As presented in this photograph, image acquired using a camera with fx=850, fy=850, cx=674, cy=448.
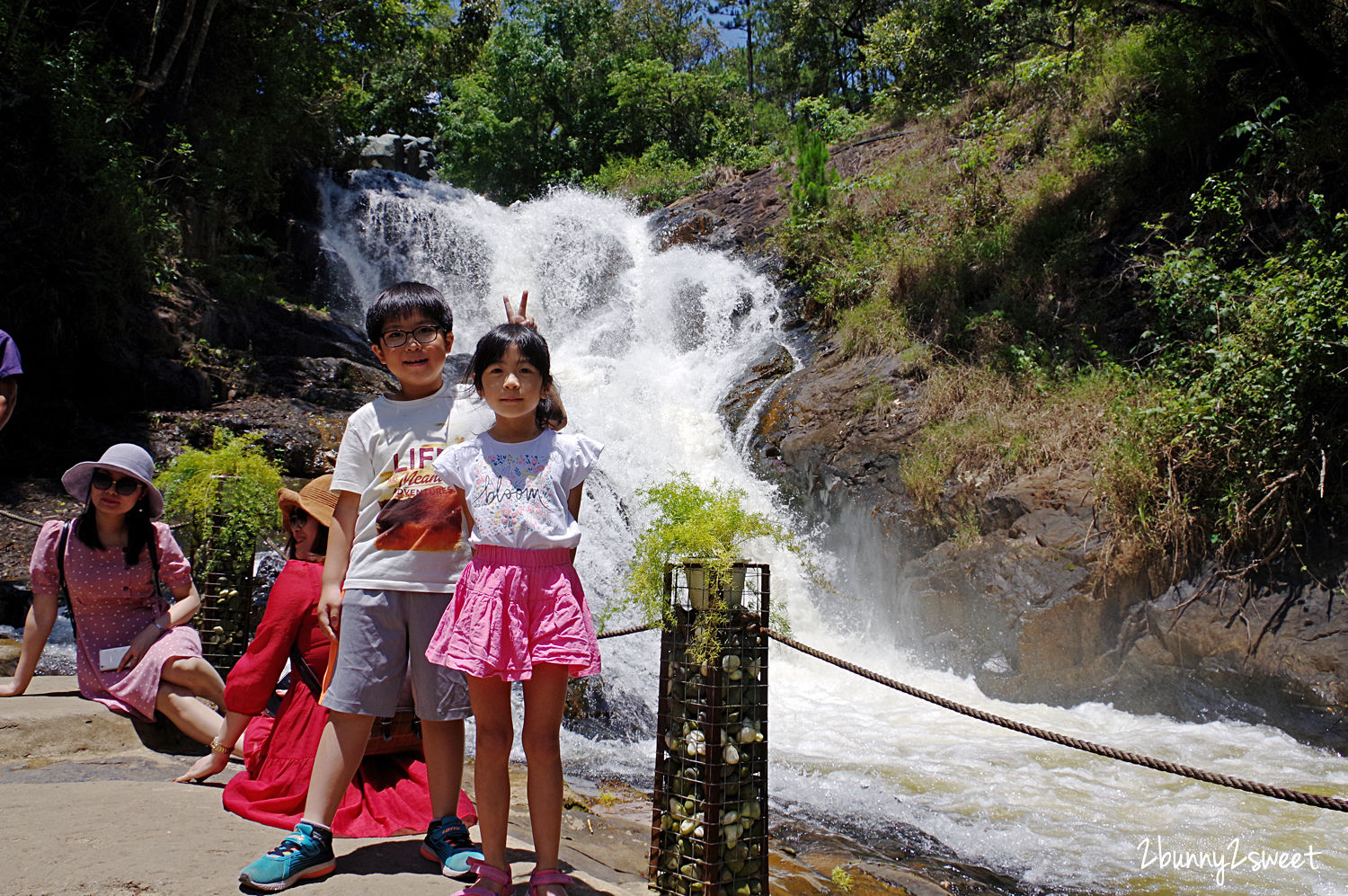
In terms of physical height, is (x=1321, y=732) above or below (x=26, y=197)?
below

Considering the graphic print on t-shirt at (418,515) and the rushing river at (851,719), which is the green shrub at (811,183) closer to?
the rushing river at (851,719)

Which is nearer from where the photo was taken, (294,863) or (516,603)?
(294,863)

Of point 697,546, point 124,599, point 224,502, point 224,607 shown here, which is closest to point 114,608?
point 124,599

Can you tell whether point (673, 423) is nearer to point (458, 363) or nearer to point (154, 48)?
point (458, 363)

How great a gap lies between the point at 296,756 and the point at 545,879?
1.25 metres

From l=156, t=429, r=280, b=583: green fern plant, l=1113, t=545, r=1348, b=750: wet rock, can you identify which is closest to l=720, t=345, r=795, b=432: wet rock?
l=1113, t=545, r=1348, b=750: wet rock

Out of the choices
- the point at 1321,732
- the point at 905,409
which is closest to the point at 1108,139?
the point at 905,409

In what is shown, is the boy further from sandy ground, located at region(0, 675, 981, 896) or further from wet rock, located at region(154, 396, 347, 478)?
wet rock, located at region(154, 396, 347, 478)

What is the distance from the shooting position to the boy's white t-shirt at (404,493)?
2.64 m

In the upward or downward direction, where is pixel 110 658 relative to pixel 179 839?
upward

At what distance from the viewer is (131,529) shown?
3.83 meters

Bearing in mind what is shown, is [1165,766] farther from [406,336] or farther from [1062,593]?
[1062,593]

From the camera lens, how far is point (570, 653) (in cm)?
242

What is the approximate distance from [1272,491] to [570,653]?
620 centimetres
